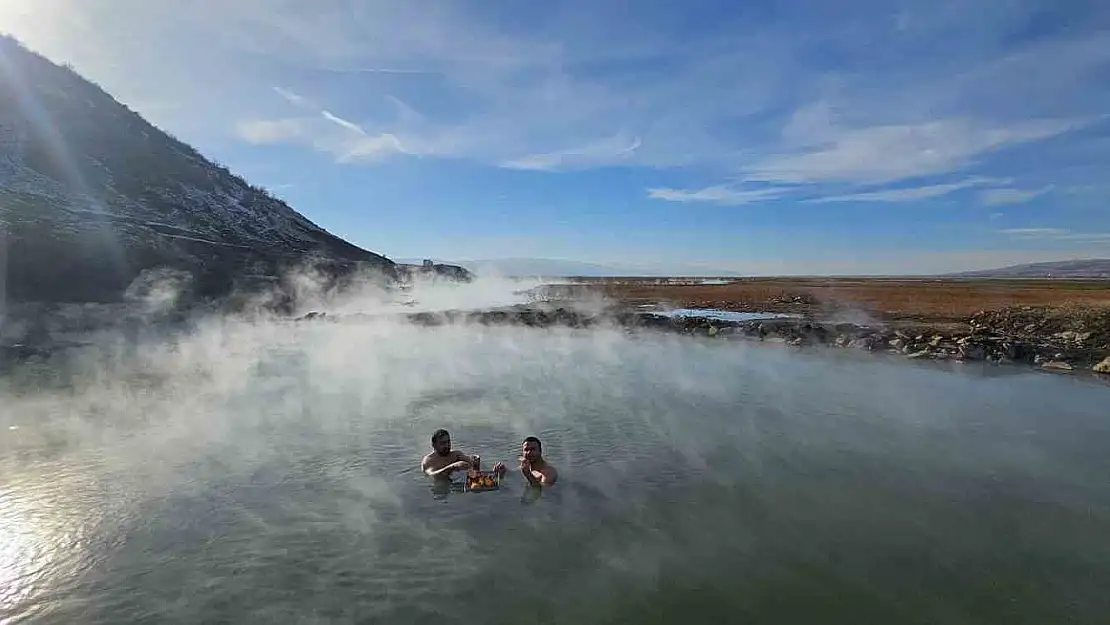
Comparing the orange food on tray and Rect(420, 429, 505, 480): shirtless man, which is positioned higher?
Rect(420, 429, 505, 480): shirtless man

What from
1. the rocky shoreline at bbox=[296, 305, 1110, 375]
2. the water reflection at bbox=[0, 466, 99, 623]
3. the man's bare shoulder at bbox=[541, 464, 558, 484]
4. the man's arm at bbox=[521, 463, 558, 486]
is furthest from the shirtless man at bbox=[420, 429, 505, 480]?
the rocky shoreline at bbox=[296, 305, 1110, 375]

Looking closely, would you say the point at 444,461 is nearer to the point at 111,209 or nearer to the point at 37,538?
the point at 37,538

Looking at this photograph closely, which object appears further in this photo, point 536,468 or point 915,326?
point 915,326

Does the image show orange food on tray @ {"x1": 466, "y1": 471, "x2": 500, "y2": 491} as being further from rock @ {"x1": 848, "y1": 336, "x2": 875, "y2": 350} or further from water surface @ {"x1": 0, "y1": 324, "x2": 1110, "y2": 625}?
rock @ {"x1": 848, "y1": 336, "x2": 875, "y2": 350}

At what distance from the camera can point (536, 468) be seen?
8164 millimetres

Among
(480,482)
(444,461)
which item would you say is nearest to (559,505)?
(480,482)

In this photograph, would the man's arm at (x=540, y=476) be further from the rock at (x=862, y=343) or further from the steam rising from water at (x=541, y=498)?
the rock at (x=862, y=343)

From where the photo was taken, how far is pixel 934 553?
252 inches

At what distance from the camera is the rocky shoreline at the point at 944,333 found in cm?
1852

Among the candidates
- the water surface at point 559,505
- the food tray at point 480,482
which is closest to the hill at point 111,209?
the water surface at point 559,505

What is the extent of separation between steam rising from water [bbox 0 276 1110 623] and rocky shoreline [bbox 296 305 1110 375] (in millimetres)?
4237

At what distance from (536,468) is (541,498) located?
0.56 metres

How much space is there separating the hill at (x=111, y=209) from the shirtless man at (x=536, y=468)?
23.4 metres

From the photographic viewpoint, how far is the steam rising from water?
5566 mm
